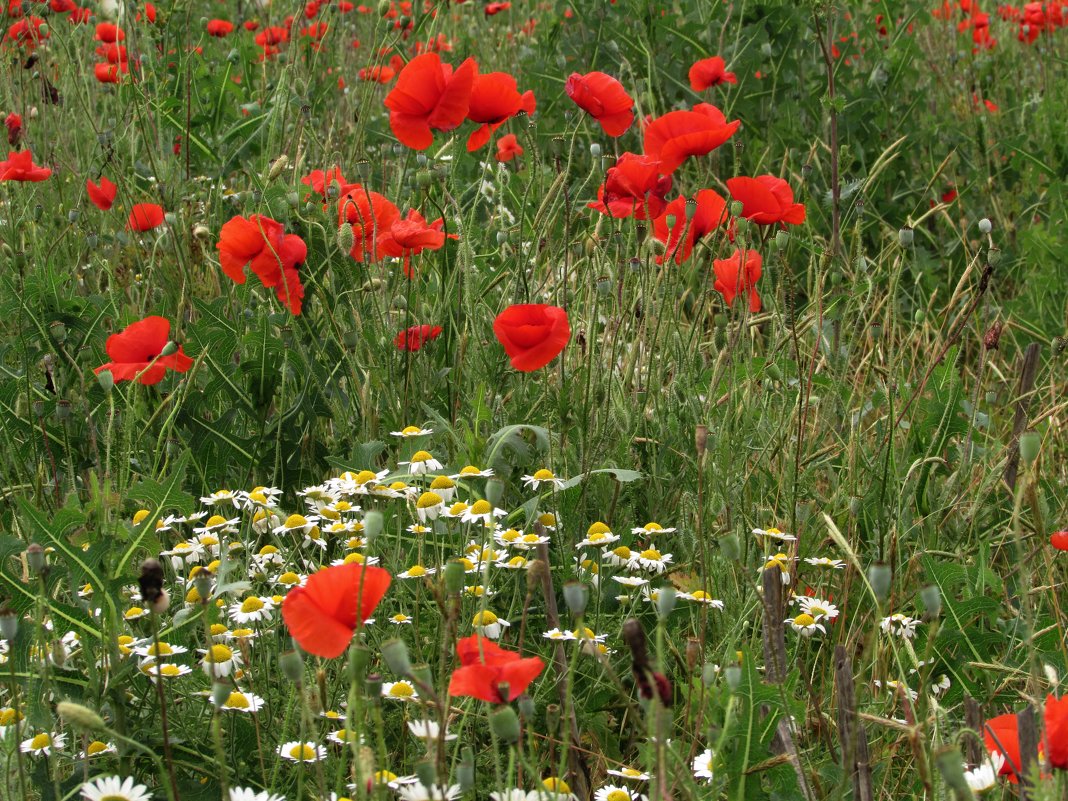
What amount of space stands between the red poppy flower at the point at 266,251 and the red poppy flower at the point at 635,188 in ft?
1.83

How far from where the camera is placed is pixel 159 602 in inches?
45.2

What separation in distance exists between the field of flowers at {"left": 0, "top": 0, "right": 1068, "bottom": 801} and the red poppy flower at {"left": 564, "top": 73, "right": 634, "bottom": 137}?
0.04 ft

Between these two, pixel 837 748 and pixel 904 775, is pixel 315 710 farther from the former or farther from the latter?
pixel 904 775

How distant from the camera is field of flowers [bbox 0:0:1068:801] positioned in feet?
4.27

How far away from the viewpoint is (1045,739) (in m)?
1.10

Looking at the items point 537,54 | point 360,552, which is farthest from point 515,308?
point 537,54

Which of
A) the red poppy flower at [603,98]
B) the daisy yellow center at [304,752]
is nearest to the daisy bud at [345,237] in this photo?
the red poppy flower at [603,98]

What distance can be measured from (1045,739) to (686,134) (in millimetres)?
1305

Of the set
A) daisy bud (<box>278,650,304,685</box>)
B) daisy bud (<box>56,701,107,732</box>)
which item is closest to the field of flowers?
daisy bud (<box>278,650,304,685</box>)

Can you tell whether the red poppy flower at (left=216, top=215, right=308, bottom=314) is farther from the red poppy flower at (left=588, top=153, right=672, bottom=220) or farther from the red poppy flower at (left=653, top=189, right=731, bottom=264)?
the red poppy flower at (left=653, top=189, right=731, bottom=264)

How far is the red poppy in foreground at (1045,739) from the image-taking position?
3.67ft

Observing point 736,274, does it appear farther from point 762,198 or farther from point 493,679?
point 493,679

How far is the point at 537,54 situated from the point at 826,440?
292 cm

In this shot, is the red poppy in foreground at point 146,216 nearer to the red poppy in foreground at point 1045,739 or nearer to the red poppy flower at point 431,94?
the red poppy flower at point 431,94
